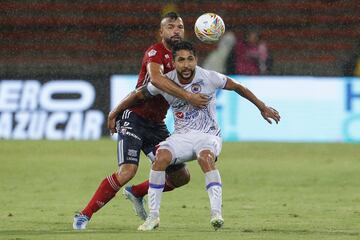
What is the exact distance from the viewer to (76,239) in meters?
8.45

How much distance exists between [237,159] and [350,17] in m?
8.57

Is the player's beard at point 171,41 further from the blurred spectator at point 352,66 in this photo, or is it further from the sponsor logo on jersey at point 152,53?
the blurred spectator at point 352,66

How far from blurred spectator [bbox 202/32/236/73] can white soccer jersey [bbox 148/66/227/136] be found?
12305 mm

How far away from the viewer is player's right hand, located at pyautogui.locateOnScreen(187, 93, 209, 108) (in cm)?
920

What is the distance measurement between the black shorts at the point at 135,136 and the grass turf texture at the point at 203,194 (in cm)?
69

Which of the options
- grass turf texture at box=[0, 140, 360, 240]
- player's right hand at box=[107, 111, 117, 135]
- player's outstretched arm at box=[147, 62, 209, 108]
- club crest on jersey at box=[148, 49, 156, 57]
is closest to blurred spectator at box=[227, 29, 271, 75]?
grass turf texture at box=[0, 140, 360, 240]

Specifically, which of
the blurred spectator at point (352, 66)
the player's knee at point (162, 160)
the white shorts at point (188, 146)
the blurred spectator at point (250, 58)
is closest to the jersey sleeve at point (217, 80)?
the white shorts at point (188, 146)

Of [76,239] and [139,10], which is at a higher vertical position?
[139,10]

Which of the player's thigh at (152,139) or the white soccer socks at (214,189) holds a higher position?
the player's thigh at (152,139)

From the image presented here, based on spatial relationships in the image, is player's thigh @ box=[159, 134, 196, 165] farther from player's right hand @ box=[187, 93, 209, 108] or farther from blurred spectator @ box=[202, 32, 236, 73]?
blurred spectator @ box=[202, 32, 236, 73]

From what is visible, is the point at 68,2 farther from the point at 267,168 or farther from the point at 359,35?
the point at 267,168

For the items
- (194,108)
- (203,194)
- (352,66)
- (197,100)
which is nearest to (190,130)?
(194,108)

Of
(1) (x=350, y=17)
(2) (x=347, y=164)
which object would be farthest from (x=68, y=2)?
(2) (x=347, y=164)

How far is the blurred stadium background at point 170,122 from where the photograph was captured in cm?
1080
